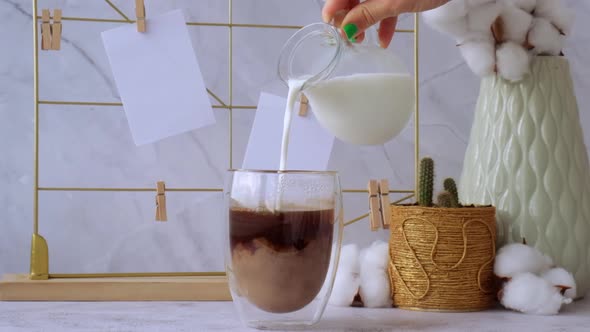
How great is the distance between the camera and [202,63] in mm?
1122

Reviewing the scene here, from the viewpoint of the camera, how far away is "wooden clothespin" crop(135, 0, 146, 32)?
0.88m

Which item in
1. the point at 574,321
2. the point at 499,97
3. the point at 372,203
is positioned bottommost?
the point at 574,321

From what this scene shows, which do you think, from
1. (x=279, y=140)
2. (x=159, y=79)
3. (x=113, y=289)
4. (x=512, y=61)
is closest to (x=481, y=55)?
(x=512, y=61)

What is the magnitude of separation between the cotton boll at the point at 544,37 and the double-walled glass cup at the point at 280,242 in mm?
326

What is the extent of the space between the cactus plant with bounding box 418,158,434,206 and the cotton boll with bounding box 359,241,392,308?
76mm

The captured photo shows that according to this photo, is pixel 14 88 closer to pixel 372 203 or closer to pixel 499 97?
pixel 372 203

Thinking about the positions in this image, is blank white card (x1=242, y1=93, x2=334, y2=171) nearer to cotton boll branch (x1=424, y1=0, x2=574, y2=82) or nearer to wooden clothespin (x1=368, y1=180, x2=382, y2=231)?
wooden clothespin (x1=368, y1=180, x2=382, y2=231)

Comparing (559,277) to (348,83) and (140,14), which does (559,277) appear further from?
(140,14)

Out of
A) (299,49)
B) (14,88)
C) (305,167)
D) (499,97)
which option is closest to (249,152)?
(305,167)

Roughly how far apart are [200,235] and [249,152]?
28 cm

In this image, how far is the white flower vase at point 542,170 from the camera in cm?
84

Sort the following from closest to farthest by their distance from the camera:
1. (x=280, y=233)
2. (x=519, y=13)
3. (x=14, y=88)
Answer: (x=280, y=233), (x=519, y=13), (x=14, y=88)

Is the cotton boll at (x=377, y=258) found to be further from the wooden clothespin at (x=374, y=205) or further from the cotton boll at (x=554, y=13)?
the cotton boll at (x=554, y=13)

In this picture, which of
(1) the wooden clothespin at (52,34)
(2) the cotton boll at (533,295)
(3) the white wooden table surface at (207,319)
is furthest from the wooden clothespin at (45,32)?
(2) the cotton boll at (533,295)
